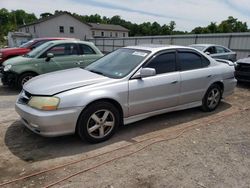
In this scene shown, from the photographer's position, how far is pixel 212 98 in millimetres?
5613

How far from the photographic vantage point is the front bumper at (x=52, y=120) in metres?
3.48

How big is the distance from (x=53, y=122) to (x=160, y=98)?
80.4 inches

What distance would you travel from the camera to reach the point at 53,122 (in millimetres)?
3500

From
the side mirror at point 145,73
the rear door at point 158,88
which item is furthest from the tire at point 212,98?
the side mirror at point 145,73

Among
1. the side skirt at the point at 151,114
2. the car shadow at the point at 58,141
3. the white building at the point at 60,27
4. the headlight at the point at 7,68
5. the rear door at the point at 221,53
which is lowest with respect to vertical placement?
the car shadow at the point at 58,141

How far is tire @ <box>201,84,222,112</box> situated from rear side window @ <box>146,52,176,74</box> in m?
1.23

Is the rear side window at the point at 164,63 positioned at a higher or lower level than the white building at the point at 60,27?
lower

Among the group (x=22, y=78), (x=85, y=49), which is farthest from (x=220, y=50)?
(x=22, y=78)

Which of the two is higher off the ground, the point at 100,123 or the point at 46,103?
the point at 46,103

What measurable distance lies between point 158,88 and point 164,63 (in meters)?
0.57

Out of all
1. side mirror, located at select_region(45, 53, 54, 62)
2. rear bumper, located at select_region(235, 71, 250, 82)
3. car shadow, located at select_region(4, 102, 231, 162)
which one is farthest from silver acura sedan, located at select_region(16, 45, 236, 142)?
rear bumper, located at select_region(235, 71, 250, 82)

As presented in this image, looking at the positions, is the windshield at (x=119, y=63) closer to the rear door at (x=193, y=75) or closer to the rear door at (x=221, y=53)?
the rear door at (x=193, y=75)

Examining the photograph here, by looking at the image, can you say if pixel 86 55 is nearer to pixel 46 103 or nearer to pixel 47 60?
pixel 47 60

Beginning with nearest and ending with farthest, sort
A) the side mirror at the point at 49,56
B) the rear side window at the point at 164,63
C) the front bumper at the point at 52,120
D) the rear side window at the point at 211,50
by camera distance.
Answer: the front bumper at the point at 52,120 → the rear side window at the point at 164,63 → the side mirror at the point at 49,56 → the rear side window at the point at 211,50
